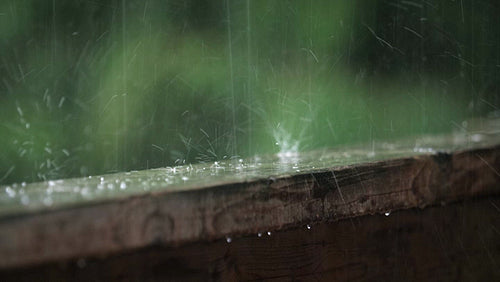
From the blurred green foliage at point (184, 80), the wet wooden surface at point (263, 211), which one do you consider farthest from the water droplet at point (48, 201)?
the blurred green foliage at point (184, 80)

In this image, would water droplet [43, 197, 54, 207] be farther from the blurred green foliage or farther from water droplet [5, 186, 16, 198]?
the blurred green foliage

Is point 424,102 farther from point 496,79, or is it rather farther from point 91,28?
point 91,28

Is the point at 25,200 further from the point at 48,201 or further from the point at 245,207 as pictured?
the point at 245,207

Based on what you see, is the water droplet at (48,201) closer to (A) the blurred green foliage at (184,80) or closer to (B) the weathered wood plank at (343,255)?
(B) the weathered wood plank at (343,255)

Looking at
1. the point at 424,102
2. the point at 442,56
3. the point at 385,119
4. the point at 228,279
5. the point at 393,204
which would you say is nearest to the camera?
the point at 228,279

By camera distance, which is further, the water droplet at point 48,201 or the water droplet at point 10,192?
the water droplet at point 10,192

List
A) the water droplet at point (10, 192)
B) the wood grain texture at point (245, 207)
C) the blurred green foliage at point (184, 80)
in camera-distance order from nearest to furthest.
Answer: the wood grain texture at point (245, 207) < the water droplet at point (10, 192) < the blurred green foliage at point (184, 80)

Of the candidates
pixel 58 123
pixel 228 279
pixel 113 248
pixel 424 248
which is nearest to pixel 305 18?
pixel 58 123

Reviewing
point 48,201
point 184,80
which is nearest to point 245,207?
point 48,201
